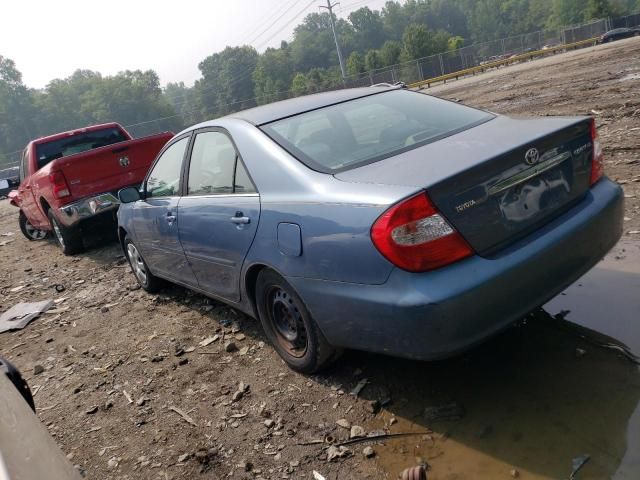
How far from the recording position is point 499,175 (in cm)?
271

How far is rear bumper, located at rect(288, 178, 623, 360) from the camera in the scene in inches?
100

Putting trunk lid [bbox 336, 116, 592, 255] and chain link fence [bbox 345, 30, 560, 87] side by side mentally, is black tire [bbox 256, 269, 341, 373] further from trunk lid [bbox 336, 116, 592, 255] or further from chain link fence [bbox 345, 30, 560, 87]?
chain link fence [bbox 345, 30, 560, 87]

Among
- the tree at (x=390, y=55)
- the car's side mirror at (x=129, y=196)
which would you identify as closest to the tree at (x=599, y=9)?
the tree at (x=390, y=55)

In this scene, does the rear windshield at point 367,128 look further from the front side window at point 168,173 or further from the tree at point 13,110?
the tree at point 13,110

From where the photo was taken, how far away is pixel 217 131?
4.08 m

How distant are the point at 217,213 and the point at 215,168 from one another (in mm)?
394

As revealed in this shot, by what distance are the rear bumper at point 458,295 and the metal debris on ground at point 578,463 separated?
642 millimetres

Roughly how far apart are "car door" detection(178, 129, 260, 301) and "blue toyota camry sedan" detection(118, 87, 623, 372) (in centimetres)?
2

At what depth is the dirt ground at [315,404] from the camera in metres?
2.62

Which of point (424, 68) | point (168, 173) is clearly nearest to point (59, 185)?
point (168, 173)

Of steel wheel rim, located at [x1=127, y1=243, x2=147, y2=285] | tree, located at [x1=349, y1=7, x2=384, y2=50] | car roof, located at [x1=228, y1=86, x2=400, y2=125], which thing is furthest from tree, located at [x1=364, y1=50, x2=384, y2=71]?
tree, located at [x1=349, y1=7, x2=384, y2=50]

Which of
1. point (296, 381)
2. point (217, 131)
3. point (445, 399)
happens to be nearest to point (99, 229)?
point (217, 131)

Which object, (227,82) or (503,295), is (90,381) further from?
(227,82)

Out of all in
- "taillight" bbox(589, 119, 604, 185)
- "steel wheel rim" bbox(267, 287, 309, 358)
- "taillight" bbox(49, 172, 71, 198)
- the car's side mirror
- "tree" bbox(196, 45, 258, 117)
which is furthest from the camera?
"tree" bbox(196, 45, 258, 117)
